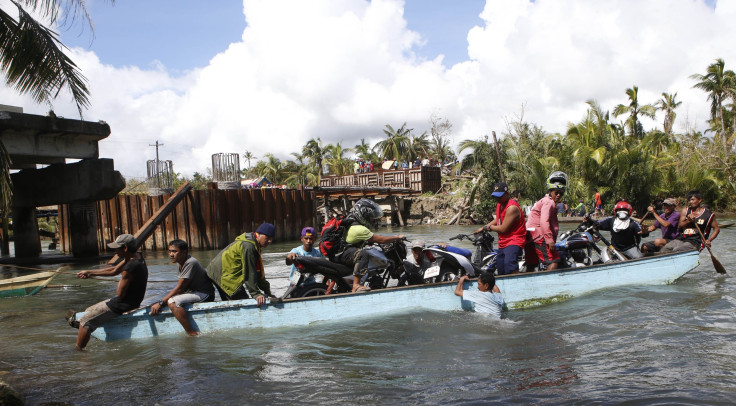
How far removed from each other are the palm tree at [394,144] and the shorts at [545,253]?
48.7m

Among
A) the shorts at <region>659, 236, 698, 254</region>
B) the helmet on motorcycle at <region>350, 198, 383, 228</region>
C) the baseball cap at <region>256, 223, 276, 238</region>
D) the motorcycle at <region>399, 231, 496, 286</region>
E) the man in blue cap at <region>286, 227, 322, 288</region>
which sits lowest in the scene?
the shorts at <region>659, 236, 698, 254</region>

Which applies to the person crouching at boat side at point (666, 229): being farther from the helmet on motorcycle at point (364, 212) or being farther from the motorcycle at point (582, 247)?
the helmet on motorcycle at point (364, 212)

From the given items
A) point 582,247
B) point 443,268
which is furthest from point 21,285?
point 582,247

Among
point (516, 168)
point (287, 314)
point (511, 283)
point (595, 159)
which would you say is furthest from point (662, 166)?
point (287, 314)

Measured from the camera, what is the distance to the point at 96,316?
6961 millimetres

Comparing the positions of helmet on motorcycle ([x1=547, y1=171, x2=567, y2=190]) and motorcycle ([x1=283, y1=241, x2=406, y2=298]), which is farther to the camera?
helmet on motorcycle ([x1=547, y1=171, x2=567, y2=190])

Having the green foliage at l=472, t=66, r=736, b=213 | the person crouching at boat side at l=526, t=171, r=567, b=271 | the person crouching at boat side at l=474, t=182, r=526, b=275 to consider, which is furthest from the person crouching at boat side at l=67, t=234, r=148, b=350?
the green foliage at l=472, t=66, r=736, b=213

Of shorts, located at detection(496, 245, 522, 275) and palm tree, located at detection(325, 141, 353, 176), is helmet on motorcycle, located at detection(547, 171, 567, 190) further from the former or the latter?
palm tree, located at detection(325, 141, 353, 176)

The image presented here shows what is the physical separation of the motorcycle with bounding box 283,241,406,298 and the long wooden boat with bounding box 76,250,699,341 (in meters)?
0.44

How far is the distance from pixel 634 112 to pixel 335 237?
4394 centimetres

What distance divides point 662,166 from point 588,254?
87.4ft

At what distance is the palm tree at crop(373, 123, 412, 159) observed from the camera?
58.0m

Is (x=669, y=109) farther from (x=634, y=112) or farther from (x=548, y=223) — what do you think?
(x=548, y=223)

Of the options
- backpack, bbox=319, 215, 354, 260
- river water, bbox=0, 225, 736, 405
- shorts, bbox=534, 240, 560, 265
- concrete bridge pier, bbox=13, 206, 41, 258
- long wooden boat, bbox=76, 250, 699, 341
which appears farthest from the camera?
concrete bridge pier, bbox=13, 206, 41, 258
